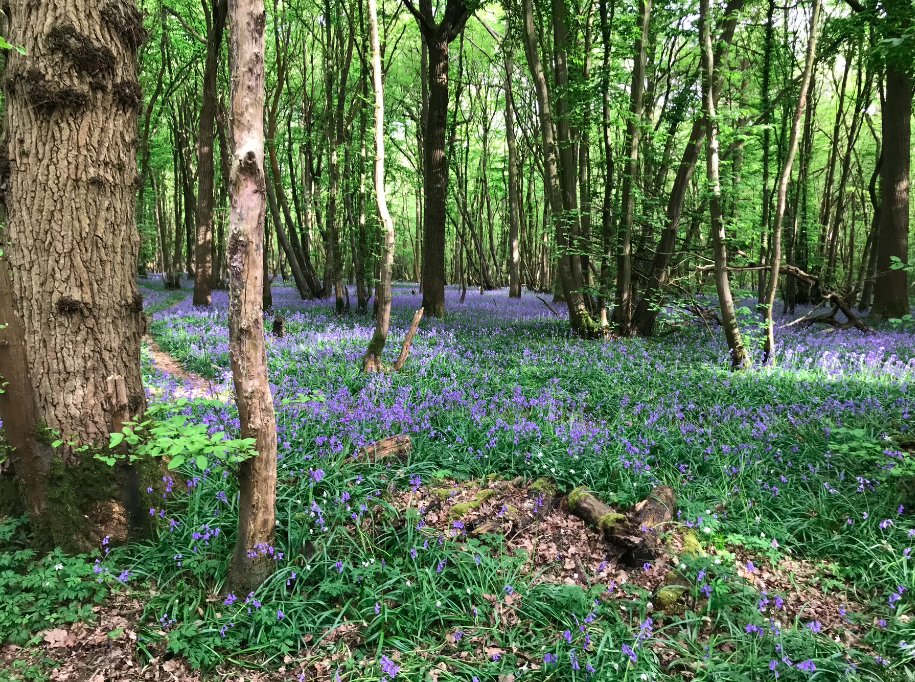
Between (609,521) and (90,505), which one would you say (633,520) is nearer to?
(609,521)

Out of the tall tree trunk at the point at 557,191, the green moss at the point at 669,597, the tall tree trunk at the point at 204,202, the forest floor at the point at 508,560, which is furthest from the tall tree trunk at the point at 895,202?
the tall tree trunk at the point at 204,202

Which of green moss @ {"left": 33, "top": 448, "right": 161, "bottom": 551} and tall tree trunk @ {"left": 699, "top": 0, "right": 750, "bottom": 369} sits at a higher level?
tall tree trunk @ {"left": 699, "top": 0, "right": 750, "bottom": 369}

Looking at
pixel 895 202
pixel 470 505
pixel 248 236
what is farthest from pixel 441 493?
pixel 895 202

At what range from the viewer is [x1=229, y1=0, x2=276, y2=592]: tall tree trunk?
2.65 meters

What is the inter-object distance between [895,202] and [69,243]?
15907mm

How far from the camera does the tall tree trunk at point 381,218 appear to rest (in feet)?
21.4

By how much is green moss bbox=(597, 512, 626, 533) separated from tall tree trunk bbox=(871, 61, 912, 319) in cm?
1215

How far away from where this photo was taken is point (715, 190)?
803cm

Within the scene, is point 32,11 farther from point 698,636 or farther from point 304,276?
point 304,276

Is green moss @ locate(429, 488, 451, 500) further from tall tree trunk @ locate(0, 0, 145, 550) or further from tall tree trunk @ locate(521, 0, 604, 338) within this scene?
tall tree trunk @ locate(521, 0, 604, 338)

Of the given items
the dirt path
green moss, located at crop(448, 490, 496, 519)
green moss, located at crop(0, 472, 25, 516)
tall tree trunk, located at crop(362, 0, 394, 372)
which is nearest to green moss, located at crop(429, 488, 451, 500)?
green moss, located at crop(448, 490, 496, 519)

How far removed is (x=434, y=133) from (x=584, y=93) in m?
4.45

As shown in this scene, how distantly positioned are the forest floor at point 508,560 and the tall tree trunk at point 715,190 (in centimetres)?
249

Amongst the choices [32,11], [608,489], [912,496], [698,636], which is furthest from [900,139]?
[32,11]
